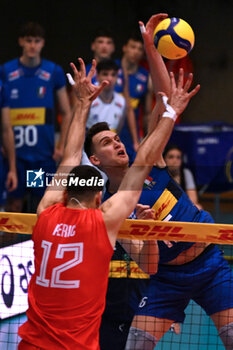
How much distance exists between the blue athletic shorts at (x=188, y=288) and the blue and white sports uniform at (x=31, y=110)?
13.4 ft

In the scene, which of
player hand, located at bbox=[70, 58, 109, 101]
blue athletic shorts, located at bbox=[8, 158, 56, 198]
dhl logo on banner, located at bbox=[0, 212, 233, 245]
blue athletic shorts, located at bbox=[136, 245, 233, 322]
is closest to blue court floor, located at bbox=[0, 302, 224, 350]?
blue athletic shorts, located at bbox=[136, 245, 233, 322]

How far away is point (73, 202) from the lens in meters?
3.84

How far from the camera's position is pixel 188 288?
4.76m

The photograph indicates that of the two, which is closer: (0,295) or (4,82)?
(0,295)

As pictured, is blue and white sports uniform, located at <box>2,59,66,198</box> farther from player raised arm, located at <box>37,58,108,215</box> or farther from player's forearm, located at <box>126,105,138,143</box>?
player raised arm, located at <box>37,58,108,215</box>

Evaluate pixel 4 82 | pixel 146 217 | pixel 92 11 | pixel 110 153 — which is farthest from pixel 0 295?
pixel 92 11

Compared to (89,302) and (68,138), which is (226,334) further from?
(68,138)

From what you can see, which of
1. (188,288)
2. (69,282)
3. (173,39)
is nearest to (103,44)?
(173,39)

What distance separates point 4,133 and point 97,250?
4876mm

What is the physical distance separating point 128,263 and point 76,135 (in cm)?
186

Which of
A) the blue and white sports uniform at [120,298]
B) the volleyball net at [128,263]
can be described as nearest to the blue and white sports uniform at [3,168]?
the volleyball net at [128,263]

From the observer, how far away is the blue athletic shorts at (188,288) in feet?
15.6

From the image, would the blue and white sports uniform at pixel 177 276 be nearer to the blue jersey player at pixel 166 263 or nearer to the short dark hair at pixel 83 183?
the blue jersey player at pixel 166 263

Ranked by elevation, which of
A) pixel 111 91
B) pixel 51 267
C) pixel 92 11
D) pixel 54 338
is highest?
pixel 92 11
